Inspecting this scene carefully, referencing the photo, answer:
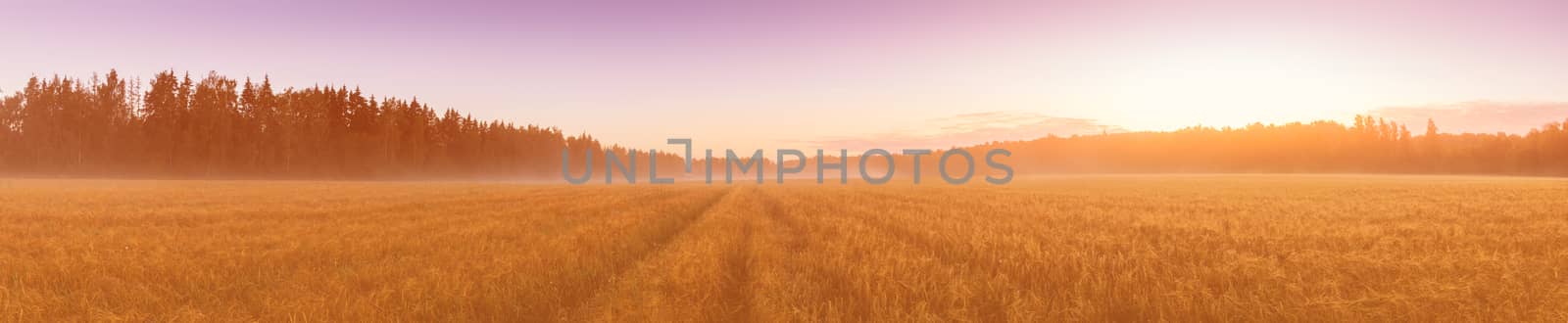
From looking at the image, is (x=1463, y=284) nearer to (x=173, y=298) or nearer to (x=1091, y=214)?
(x=1091, y=214)

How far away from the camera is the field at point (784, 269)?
623 cm

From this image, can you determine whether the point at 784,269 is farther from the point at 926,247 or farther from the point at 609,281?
the point at 926,247

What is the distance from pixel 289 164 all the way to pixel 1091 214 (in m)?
82.4

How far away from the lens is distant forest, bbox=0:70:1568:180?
66.3 meters

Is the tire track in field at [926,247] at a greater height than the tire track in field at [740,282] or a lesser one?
greater

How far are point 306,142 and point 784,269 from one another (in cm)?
8476

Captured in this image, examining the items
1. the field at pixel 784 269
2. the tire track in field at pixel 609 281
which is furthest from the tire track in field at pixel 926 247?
the tire track in field at pixel 609 281

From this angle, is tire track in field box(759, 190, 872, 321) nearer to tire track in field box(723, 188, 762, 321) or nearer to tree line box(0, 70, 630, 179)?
tire track in field box(723, 188, 762, 321)

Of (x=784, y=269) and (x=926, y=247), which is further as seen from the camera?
(x=926, y=247)

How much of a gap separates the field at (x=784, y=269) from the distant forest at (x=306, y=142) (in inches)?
2675

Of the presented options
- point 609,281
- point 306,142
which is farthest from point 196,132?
point 609,281

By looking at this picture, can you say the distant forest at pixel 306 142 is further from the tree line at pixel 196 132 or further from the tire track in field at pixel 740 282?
the tire track in field at pixel 740 282

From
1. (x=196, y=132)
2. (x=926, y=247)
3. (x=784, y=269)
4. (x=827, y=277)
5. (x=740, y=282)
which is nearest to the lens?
(x=740, y=282)

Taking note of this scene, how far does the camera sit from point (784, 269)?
8742 mm
